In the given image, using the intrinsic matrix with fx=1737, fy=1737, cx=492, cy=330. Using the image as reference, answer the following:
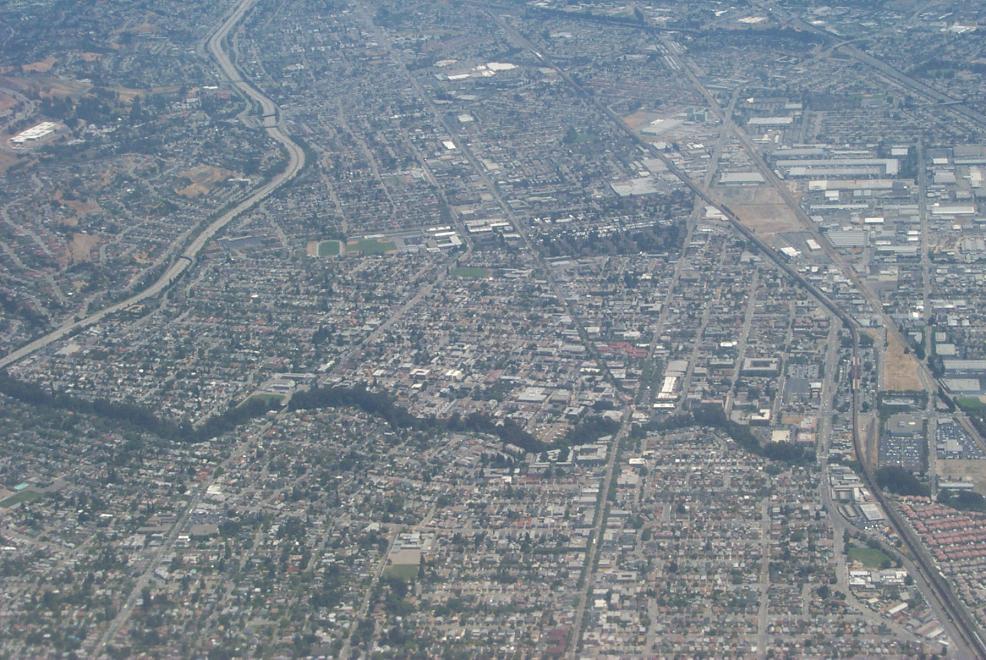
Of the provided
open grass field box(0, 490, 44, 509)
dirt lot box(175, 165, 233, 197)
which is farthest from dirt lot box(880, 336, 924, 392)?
dirt lot box(175, 165, 233, 197)

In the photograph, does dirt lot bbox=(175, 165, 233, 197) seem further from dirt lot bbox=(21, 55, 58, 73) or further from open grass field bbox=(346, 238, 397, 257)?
dirt lot bbox=(21, 55, 58, 73)

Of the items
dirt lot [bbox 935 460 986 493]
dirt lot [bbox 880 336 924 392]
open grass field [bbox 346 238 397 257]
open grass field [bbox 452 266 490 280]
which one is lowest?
open grass field [bbox 346 238 397 257]

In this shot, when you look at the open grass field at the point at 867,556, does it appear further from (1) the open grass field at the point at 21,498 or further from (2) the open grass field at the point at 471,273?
(1) the open grass field at the point at 21,498

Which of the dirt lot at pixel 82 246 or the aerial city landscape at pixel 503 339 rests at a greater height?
the aerial city landscape at pixel 503 339

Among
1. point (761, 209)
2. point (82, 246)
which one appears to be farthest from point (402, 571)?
point (761, 209)

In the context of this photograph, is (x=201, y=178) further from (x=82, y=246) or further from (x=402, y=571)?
(x=402, y=571)

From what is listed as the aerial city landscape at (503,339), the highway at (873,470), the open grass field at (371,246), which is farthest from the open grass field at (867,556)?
the open grass field at (371,246)
